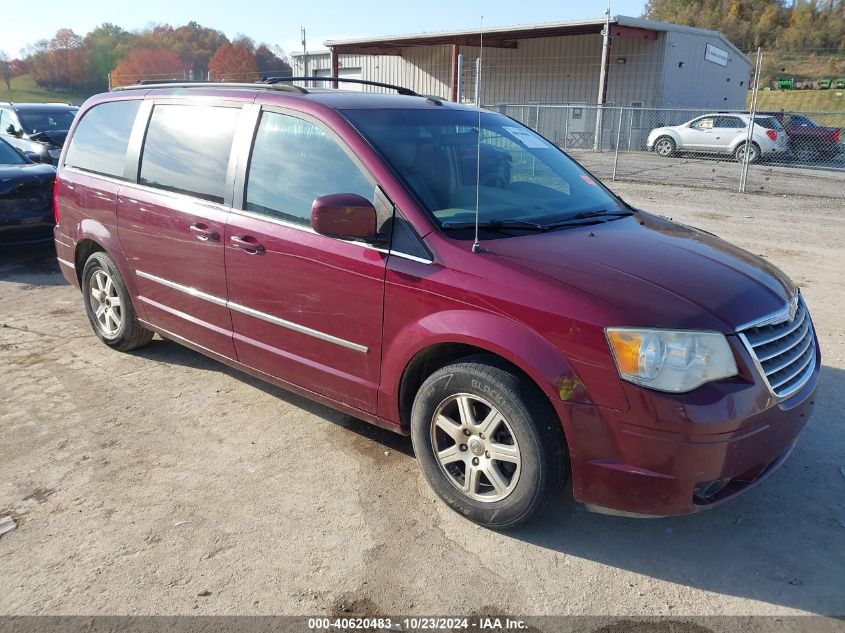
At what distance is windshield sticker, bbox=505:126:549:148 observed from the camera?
4296 mm

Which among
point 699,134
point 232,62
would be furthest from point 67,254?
point 232,62

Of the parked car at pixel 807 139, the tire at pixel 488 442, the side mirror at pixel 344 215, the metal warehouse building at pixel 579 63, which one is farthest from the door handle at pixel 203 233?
the metal warehouse building at pixel 579 63

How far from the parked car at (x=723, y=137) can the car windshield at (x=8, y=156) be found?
16.7 m

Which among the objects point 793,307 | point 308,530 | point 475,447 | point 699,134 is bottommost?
point 308,530

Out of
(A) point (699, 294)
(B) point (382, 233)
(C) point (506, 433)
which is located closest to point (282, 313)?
(B) point (382, 233)

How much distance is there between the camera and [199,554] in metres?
2.98

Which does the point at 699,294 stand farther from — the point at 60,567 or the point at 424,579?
the point at 60,567

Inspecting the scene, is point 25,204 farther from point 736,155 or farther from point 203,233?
point 736,155

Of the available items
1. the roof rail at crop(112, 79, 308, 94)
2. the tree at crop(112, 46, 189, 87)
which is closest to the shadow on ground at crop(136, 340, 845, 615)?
the roof rail at crop(112, 79, 308, 94)

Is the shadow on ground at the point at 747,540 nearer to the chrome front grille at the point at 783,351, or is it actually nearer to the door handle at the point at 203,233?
the chrome front grille at the point at 783,351

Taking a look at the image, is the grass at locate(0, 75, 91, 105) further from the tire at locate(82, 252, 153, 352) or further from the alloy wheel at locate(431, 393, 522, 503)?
the alloy wheel at locate(431, 393, 522, 503)

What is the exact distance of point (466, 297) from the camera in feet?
9.82

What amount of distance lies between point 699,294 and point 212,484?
251 centimetres

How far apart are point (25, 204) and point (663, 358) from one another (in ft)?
26.2
